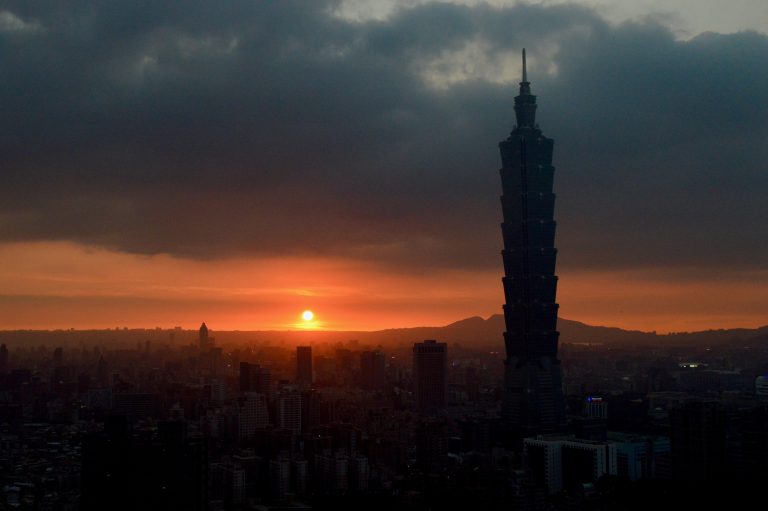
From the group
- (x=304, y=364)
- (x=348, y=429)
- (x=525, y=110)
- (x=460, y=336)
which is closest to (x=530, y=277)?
(x=525, y=110)

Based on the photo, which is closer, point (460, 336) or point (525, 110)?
point (525, 110)

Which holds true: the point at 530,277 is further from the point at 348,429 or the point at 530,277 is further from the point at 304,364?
the point at 304,364

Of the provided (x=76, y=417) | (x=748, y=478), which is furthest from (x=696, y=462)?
(x=76, y=417)

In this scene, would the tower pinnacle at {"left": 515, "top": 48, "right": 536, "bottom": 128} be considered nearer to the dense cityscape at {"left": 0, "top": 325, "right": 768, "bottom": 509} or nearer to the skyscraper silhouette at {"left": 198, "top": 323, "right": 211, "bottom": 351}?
the dense cityscape at {"left": 0, "top": 325, "right": 768, "bottom": 509}

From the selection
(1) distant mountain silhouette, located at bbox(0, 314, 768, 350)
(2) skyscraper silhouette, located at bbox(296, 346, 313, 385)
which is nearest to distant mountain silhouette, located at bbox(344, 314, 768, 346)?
(1) distant mountain silhouette, located at bbox(0, 314, 768, 350)

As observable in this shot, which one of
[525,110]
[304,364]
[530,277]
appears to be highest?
[525,110]

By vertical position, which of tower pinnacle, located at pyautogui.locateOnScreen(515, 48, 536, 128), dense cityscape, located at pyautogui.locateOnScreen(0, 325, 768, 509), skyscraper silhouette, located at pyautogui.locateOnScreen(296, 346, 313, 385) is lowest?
dense cityscape, located at pyautogui.locateOnScreen(0, 325, 768, 509)

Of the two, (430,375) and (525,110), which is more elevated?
(525,110)

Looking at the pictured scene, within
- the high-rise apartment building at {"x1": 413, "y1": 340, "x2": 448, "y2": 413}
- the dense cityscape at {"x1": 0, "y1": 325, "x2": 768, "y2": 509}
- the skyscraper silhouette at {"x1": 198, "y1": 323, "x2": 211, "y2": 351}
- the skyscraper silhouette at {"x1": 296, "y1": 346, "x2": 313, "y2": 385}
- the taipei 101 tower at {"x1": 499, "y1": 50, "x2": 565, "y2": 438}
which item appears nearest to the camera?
the dense cityscape at {"x1": 0, "y1": 325, "x2": 768, "y2": 509}
